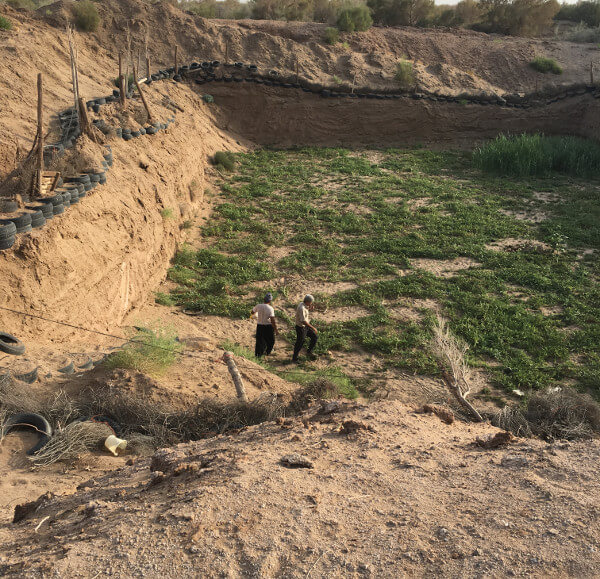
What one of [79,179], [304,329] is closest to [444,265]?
[304,329]

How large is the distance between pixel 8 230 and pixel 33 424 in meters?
2.80

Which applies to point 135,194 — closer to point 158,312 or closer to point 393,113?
point 158,312

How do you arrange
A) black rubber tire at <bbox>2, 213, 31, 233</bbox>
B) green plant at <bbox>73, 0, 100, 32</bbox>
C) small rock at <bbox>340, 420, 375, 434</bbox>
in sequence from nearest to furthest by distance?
small rock at <bbox>340, 420, 375, 434</bbox> → black rubber tire at <bbox>2, 213, 31, 233</bbox> → green plant at <bbox>73, 0, 100, 32</bbox>

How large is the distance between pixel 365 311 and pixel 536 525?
6902mm

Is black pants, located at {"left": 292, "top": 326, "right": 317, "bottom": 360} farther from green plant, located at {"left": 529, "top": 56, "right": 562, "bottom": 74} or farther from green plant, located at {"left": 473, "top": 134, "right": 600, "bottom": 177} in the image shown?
green plant, located at {"left": 529, "top": 56, "right": 562, "bottom": 74}

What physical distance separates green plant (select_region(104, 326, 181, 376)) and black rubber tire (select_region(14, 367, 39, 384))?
2.63 ft

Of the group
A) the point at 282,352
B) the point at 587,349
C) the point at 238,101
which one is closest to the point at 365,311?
Result: the point at 282,352

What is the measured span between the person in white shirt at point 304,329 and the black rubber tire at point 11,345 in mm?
4118

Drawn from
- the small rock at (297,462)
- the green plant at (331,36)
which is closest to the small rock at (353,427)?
the small rock at (297,462)

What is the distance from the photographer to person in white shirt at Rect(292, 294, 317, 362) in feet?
29.1

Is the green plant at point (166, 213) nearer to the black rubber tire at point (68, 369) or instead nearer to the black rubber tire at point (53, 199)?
the black rubber tire at point (53, 199)

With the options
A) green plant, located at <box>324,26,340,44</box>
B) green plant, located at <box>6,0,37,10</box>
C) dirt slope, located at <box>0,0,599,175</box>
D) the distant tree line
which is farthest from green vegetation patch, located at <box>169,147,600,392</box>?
the distant tree line

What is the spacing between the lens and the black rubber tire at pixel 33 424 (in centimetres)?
563

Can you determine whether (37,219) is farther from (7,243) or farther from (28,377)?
(28,377)
